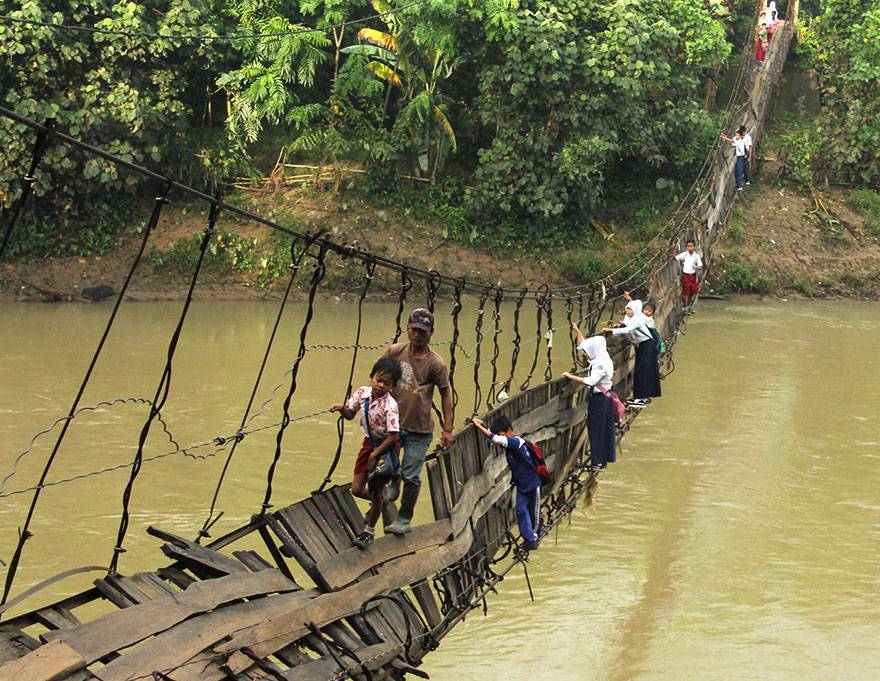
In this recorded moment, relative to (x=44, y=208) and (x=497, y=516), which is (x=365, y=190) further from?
(x=497, y=516)

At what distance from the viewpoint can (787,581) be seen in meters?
7.18

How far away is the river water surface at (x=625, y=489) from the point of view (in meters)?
6.33

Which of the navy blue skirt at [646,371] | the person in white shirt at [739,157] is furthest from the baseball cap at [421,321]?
the person in white shirt at [739,157]

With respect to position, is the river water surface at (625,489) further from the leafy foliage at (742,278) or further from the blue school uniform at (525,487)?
the leafy foliage at (742,278)

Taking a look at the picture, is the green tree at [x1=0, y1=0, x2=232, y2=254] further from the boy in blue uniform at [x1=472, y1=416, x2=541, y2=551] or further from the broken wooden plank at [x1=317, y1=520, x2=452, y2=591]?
the broken wooden plank at [x1=317, y1=520, x2=452, y2=591]

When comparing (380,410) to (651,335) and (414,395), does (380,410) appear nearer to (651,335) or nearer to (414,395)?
(414,395)

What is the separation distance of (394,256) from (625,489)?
680 centimetres

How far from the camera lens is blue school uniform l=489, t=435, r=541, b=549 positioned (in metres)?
5.02

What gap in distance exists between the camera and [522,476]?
5.13 meters

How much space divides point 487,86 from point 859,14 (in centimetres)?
574

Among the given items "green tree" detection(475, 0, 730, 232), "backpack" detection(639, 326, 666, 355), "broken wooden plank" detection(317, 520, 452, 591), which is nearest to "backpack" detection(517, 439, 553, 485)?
"broken wooden plank" detection(317, 520, 452, 591)

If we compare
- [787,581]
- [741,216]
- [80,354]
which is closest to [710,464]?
[787,581]

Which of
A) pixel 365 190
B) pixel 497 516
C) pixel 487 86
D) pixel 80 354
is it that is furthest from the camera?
pixel 365 190

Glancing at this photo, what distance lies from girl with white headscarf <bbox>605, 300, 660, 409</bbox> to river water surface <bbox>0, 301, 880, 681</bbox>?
2.86ft
